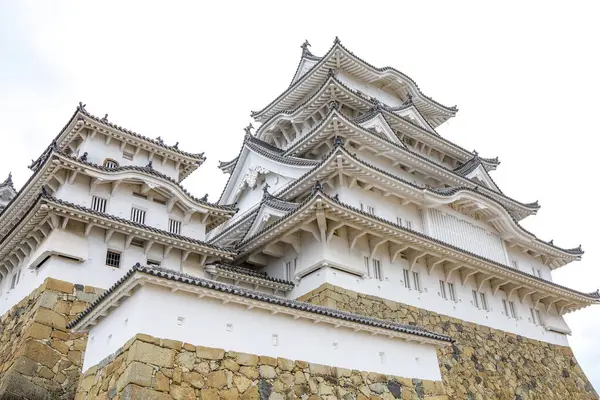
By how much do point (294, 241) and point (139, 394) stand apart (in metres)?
10.1

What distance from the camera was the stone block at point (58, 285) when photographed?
1431 cm

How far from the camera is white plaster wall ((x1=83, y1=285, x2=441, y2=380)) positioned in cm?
988

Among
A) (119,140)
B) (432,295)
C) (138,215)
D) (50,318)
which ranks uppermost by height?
(119,140)

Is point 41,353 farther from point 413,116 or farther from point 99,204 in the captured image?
point 413,116

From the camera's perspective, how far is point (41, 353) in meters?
13.5

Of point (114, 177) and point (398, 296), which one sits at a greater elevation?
point (114, 177)

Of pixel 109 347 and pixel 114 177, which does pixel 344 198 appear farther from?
pixel 109 347

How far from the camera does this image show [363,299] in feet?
56.6

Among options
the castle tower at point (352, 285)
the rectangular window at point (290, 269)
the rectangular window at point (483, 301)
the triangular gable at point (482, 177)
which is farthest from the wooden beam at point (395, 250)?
the triangular gable at point (482, 177)

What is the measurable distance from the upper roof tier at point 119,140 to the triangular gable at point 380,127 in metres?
7.88

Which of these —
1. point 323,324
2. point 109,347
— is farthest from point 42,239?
point 323,324

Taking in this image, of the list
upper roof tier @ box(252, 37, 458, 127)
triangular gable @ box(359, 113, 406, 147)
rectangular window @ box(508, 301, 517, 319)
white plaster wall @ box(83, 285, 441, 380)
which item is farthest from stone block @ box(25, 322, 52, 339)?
upper roof tier @ box(252, 37, 458, 127)

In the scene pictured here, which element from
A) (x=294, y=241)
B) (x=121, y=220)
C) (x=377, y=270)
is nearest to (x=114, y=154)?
(x=121, y=220)

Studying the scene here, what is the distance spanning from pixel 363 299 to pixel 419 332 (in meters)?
4.11
